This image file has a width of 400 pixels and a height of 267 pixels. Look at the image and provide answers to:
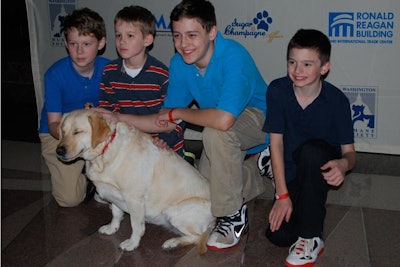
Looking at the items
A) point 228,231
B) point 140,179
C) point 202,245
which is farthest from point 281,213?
point 140,179

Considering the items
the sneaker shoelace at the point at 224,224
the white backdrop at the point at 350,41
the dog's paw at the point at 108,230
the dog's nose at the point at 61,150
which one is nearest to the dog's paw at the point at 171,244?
the sneaker shoelace at the point at 224,224

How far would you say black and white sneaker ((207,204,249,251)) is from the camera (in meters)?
2.94

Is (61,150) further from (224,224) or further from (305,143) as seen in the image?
(305,143)

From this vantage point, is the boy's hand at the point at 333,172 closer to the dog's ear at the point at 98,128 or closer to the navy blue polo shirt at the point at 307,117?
the navy blue polo shirt at the point at 307,117

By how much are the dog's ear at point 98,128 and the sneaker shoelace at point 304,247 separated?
1201mm

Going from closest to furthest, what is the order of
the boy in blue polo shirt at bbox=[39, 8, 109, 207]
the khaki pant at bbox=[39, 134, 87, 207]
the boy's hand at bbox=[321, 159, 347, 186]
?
the boy's hand at bbox=[321, 159, 347, 186]
the boy in blue polo shirt at bbox=[39, 8, 109, 207]
the khaki pant at bbox=[39, 134, 87, 207]

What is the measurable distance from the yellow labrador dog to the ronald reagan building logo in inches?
76.8

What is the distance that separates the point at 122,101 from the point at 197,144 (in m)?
1.44

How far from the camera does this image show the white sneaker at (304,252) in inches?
108

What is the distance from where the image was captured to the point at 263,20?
4.35 meters

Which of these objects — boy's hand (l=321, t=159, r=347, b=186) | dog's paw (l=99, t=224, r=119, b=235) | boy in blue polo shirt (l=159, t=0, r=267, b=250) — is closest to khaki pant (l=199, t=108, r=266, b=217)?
boy in blue polo shirt (l=159, t=0, r=267, b=250)

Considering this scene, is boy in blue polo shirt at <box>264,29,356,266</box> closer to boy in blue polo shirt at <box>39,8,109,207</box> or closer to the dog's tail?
Result: the dog's tail

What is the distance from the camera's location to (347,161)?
276cm

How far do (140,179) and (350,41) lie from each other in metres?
2.27
